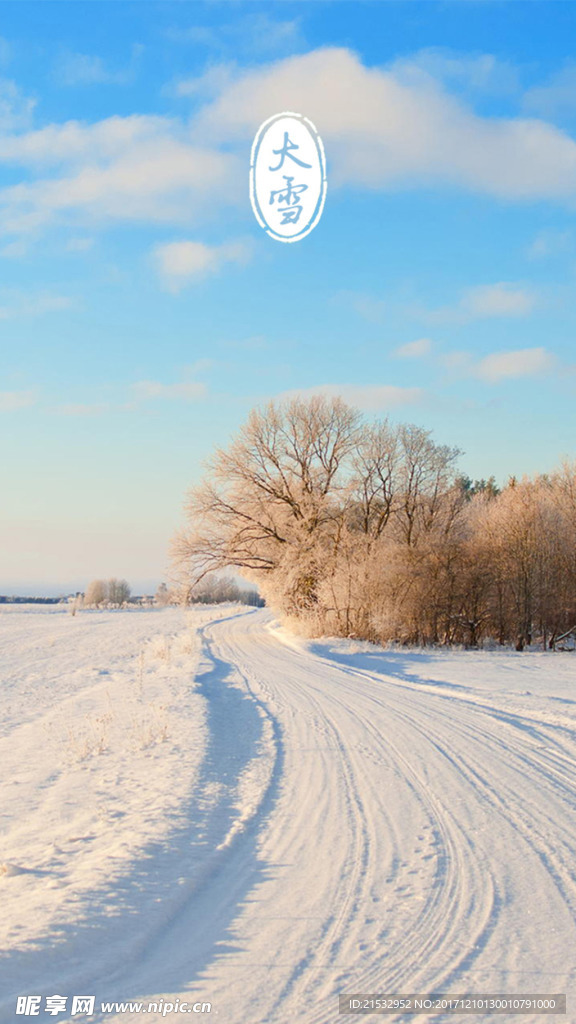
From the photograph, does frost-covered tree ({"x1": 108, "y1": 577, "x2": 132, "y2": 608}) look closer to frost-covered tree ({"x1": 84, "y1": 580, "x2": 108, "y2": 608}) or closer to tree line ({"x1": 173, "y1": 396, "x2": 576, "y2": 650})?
frost-covered tree ({"x1": 84, "y1": 580, "x2": 108, "y2": 608})

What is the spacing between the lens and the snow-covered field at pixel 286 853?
405cm

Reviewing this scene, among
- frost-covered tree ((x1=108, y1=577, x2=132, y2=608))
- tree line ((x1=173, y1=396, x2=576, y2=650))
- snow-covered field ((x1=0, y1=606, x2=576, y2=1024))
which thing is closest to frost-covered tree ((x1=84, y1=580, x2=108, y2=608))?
frost-covered tree ((x1=108, y1=577, x2=132, y2=608))

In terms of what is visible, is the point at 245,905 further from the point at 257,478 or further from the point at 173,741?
the point at 257,478

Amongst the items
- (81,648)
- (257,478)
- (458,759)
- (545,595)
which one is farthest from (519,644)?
(458,759)

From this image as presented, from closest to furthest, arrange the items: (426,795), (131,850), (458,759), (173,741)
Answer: (131,850)
(426,795)
(458,759)
(173,741)

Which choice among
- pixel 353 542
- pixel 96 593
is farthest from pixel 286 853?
pixel 96 593

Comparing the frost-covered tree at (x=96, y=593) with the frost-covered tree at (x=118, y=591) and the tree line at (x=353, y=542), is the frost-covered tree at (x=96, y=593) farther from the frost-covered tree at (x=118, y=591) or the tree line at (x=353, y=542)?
the tree line at (x=353, y=542)

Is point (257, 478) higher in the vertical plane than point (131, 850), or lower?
higher

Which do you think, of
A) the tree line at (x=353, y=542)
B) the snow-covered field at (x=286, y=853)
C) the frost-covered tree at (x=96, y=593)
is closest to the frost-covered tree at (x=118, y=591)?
the frost-covered tree at (x=96, y=593)

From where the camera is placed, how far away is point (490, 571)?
34031 millimetres

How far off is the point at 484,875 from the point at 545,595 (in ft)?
99.4

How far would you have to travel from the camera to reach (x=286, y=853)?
19.3ft

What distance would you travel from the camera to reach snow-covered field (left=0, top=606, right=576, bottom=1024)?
4051mm

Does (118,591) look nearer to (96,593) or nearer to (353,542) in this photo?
(96,593)
